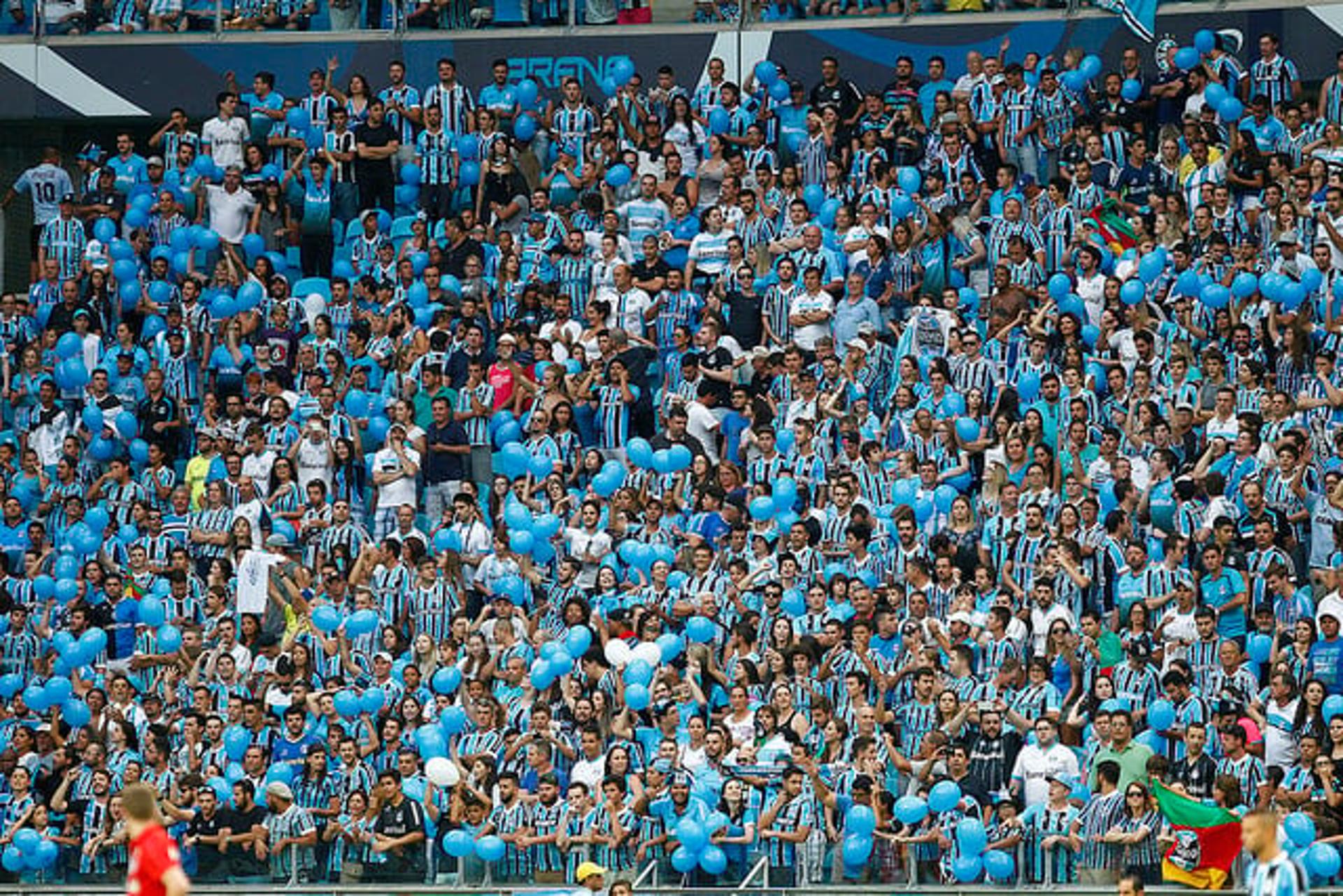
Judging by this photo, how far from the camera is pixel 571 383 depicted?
23938 millimetres

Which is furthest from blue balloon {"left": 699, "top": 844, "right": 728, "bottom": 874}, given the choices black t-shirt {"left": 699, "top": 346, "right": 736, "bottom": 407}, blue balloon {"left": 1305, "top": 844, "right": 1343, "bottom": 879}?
black t-shirt {"left": 699, "top": 346, "right": 736, "bottom": 407}

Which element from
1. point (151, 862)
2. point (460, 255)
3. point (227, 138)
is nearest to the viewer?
point (151, 862)

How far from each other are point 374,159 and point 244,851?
360 inches

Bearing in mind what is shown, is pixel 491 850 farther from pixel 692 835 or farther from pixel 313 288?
pixel 313 288

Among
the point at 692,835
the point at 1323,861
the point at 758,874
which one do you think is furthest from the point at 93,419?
the point at 1323,861

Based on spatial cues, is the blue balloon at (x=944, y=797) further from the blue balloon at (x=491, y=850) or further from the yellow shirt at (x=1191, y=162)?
the yellow shirt at (x=1191, y=162)

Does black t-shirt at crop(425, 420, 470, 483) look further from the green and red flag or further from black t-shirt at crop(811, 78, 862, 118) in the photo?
the green and red flag

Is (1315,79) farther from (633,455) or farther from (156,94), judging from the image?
(156,94)

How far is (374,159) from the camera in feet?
87.7

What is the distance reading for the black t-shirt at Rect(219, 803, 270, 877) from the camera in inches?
757

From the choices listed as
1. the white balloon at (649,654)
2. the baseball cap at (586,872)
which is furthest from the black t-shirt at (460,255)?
the baseball cap at (586,872)

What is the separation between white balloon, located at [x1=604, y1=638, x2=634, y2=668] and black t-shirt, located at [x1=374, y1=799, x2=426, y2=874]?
2.05 metres

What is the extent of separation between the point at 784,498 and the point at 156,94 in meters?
9.88

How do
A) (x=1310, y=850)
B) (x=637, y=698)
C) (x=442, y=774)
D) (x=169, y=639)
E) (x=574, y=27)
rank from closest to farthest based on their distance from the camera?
1. (x=1310, y=850)
2. (x=442, y=774)
3. (x=637, y=698)
4. (x=169, y=639)
5. (x=574, y=27)
